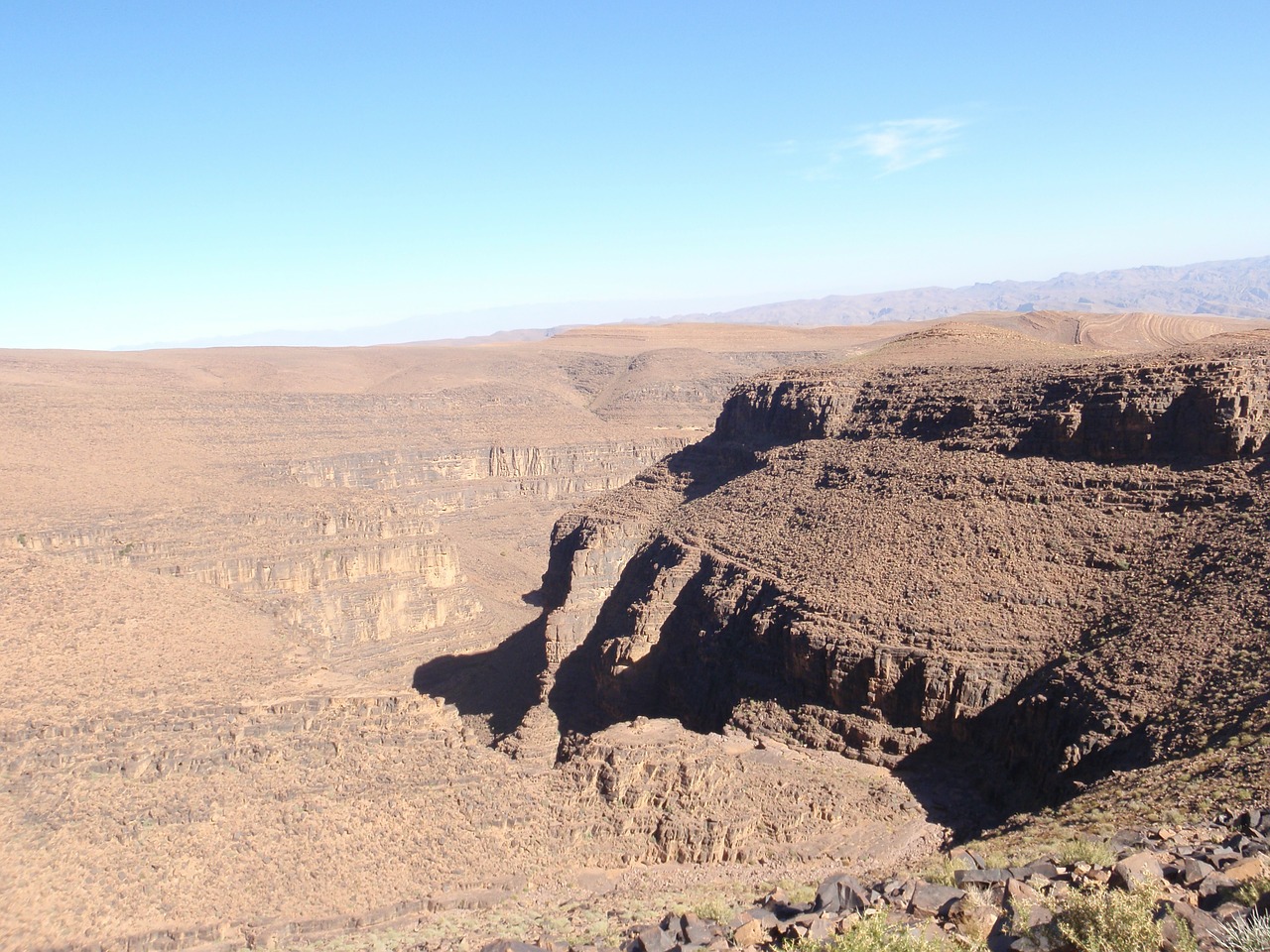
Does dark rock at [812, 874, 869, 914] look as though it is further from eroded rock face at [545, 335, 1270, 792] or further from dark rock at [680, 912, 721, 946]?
eroded rock face at [545, 335, 1270, 792]

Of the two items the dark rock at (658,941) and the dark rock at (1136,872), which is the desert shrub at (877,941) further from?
the dark rock at (1136,872)

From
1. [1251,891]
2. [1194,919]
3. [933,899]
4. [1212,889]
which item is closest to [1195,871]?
[1212,889]

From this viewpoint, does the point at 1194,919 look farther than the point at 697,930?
No

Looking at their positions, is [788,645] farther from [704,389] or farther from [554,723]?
[704,389]

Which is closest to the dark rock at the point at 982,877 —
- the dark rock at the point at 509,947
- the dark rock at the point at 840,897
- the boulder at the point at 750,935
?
the dark rock at the point at 840,897

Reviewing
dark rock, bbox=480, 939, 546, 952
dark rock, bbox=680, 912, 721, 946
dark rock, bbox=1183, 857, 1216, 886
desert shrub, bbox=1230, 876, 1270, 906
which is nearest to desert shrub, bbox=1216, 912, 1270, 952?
desert shrub, bbox=1230, 876, 1270, 906

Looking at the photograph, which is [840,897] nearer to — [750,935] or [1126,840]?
[750,935]

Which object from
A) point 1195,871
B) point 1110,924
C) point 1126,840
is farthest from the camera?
point 1126,840
